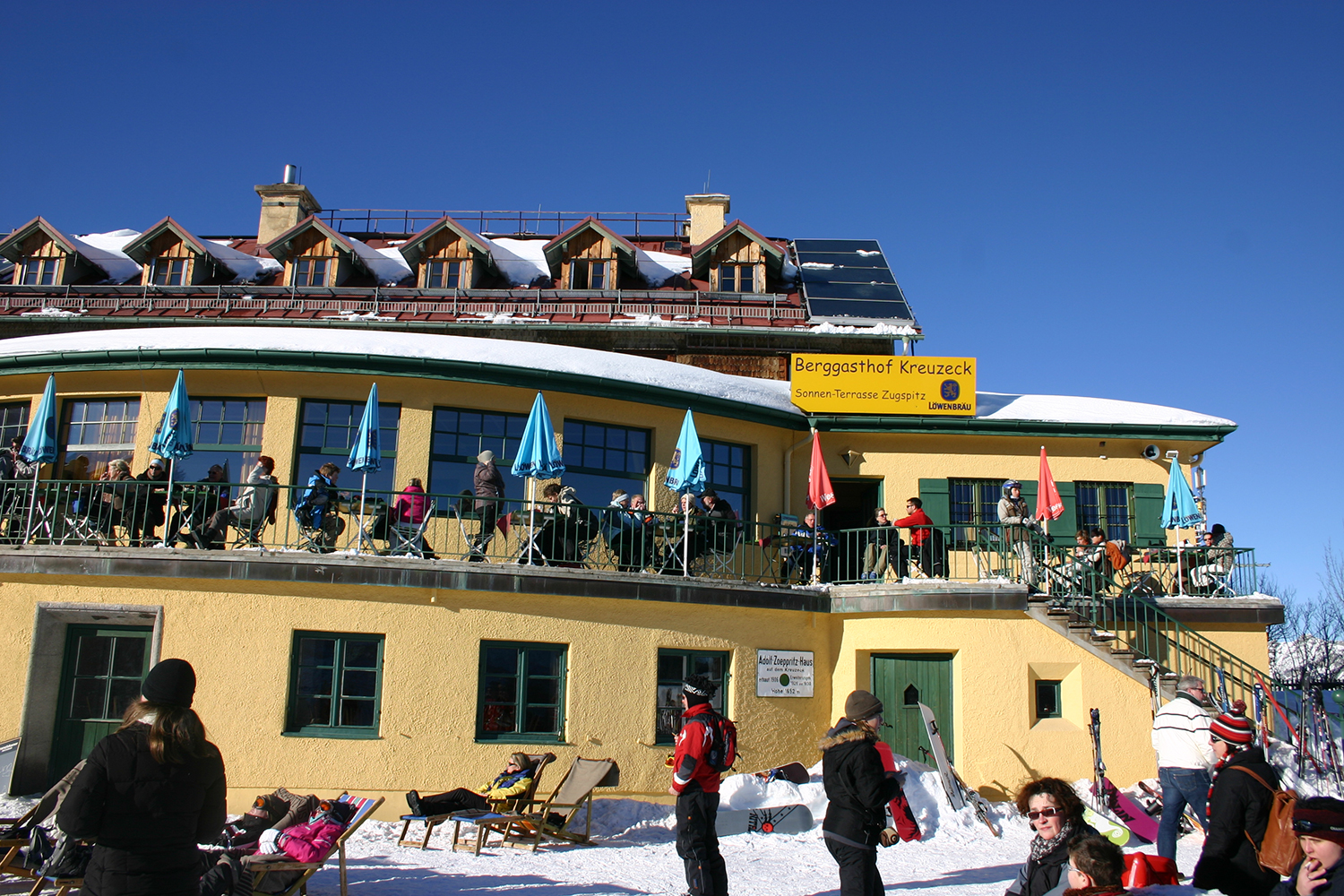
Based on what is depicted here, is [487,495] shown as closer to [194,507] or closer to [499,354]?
[499,354]

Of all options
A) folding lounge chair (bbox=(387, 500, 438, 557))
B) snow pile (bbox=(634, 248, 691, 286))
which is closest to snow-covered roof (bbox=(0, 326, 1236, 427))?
folding lounge chair (bbox=(387, 500, 438, 557))

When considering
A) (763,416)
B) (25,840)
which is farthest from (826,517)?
(25,840)

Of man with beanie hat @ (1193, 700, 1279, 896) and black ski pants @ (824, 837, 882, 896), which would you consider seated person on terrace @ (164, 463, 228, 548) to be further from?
man with beanie hat @ (1193, 700, 1279, 896)

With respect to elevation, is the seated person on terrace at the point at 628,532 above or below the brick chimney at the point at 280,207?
below

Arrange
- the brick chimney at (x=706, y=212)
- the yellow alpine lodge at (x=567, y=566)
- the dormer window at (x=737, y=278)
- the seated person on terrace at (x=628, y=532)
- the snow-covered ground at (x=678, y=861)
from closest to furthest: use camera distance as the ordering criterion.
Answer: the snow-covered ground at (x=678, y=861), the yellow alpine lodge at (x=567, y=566), the seated person on terrace at (x=628, y=532), the dormer window at (x=737, y=278), the brick chimney at (x=706, y=212)

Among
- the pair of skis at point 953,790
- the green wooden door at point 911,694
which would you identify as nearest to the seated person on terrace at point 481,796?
the pair of skis at point 953,790

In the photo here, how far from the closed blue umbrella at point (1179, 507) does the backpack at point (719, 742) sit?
383 inches

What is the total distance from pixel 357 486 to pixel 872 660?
263 inches

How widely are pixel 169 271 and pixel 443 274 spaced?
18.2 feet

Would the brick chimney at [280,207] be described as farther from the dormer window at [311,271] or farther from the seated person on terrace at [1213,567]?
the seated person on terrace at [1213,567]

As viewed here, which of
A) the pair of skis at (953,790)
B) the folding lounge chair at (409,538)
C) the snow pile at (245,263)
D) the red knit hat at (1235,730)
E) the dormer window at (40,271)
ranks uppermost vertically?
the snow pile at (245,263)

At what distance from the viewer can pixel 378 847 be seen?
9.30 meters

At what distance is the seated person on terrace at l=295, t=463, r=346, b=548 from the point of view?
1141 centimetres

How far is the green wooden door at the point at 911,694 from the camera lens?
12.5 metres
